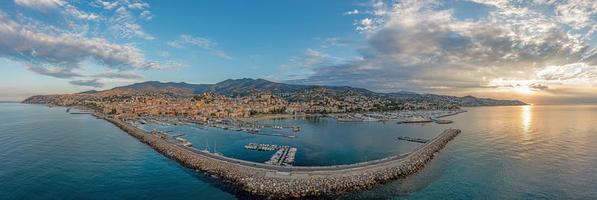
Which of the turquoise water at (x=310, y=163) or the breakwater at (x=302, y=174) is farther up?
the breakwater at (x=302, y=174)

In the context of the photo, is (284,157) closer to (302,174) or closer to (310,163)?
(310,163)

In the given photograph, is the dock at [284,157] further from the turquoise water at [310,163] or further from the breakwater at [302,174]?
the breakwater at [302,174]

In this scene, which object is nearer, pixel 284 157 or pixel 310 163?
pixel 310 163

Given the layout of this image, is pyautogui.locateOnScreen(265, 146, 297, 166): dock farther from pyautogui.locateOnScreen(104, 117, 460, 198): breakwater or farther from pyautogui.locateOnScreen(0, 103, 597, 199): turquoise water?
pyautogui.locateOnScreen(104, 117, 460, 198): breakwater

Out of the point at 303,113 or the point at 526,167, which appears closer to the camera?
the point at 526,167

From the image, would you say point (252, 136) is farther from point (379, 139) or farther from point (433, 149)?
point (433, 149)

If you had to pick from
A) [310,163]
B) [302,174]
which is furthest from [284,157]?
[302,174]

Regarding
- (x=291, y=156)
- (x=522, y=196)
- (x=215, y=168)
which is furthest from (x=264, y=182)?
(x=522, y=196)

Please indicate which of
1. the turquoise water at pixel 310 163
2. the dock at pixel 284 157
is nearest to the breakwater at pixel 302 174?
the turquoise water at pixel 310 163
